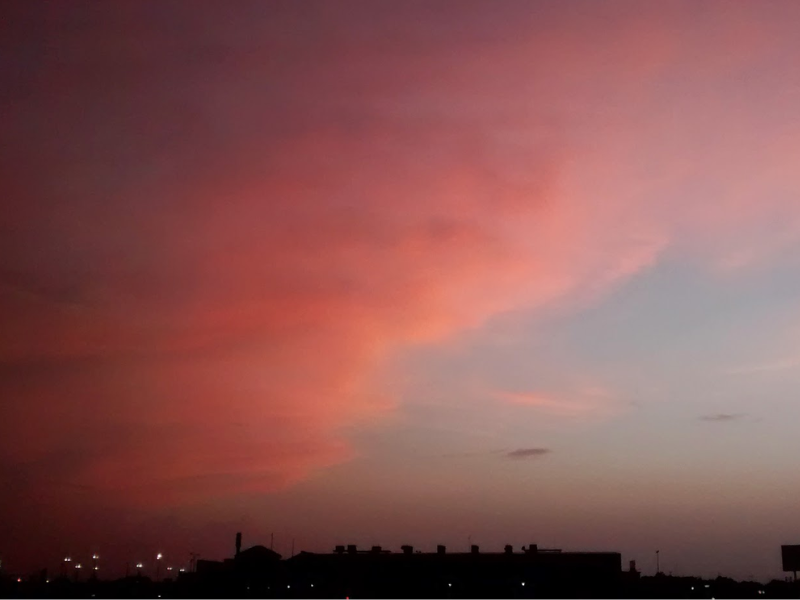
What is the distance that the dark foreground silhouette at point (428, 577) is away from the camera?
87.1 meters

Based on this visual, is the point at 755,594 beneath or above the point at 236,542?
beneath

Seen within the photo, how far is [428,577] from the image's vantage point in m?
89.2

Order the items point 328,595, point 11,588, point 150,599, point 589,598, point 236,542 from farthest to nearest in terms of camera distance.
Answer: point 11,588 → point 236,542 → point 150,599 → point 328,595 → point 589,598

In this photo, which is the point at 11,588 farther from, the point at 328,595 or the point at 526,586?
the point at 526,586

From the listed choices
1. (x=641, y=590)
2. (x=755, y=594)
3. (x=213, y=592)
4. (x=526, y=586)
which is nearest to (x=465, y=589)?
(x=526, y=586)

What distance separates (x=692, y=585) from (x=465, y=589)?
1425 inches

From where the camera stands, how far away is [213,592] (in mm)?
93812

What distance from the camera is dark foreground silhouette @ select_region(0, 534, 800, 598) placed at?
87062mm

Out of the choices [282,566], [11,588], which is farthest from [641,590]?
[11,588]

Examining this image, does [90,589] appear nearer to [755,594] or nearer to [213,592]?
[213,592]

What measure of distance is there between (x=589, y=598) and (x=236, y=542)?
44.0 metres

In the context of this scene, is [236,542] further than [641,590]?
Yes

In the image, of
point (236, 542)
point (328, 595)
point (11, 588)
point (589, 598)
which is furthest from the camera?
point (11, 588)

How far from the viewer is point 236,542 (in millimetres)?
106875
